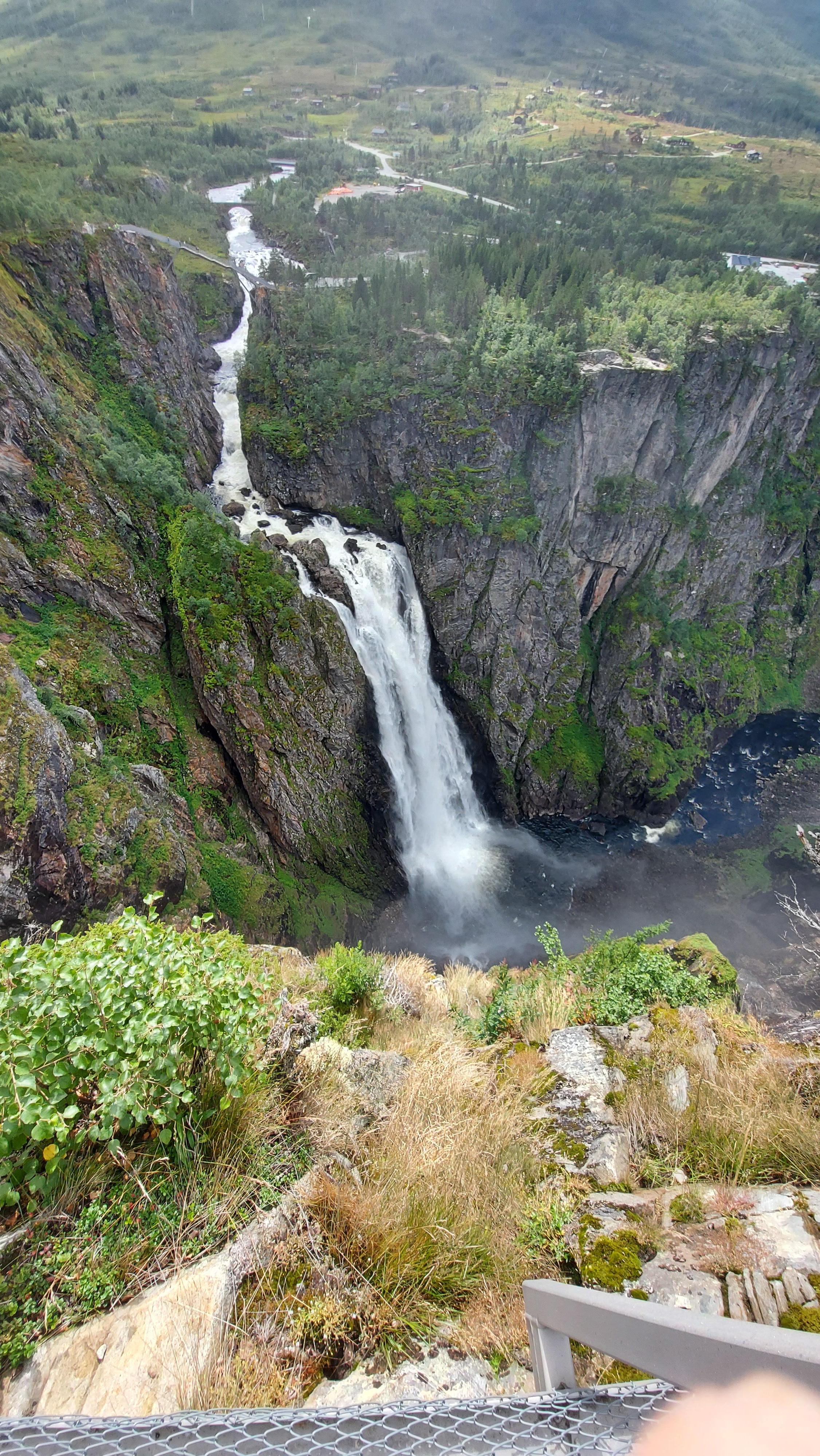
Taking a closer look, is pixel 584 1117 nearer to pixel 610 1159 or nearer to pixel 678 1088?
pixel 610 1159

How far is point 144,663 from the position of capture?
60.5 ft

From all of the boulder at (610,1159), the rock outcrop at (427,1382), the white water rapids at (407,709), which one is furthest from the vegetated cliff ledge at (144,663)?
the boulder at (610,1159)

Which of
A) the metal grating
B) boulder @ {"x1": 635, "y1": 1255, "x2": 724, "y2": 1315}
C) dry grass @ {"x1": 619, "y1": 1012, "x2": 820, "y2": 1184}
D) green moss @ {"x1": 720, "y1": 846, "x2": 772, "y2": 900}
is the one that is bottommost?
green moss @ {"x1": 720, "y1": 846, "x2": 772, "y2": 900}

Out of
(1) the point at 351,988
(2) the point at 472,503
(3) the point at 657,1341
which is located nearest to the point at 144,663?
(1) the point at 351,988

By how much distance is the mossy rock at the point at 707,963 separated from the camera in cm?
1169

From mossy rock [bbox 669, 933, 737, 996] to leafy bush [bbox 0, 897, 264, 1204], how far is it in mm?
9424

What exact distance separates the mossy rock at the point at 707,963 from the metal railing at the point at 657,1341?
980 cm

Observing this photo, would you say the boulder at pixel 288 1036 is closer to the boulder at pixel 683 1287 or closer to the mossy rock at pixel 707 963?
the boulder at pixel 683 1287

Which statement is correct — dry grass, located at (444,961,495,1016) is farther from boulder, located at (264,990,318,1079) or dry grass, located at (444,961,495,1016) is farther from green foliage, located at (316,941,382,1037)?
boulder, located at (264,990,318,1079)

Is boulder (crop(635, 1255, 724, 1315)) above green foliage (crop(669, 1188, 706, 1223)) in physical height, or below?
above

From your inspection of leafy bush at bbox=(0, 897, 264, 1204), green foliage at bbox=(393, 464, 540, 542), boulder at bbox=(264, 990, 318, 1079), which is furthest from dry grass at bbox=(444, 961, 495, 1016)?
green foliage at bbox=(393, 464, 540, 542)

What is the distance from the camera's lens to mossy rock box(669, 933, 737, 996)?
38.3 feet

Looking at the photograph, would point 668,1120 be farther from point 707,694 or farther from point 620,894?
point 707,694

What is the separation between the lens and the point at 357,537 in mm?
25609
